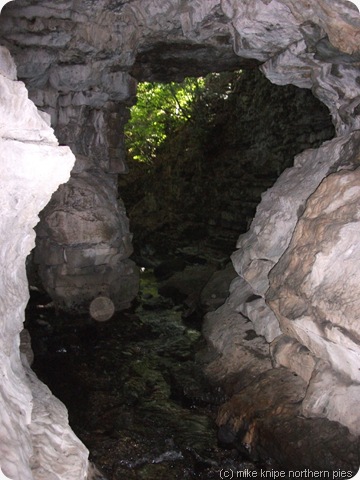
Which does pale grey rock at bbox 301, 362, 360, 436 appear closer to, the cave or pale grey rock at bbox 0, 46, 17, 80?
the cave

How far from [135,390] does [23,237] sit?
387cm

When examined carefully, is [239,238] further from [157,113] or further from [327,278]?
[157,113]

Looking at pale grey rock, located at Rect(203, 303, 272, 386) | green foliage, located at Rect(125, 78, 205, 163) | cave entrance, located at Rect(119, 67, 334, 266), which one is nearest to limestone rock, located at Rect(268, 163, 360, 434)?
pale grey rock, located at Rect(203, 303, 272, 386)

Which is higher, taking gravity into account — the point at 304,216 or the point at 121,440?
the point at 304,216

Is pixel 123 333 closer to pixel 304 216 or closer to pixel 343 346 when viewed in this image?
pixel 304 216

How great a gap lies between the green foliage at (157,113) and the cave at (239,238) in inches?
183

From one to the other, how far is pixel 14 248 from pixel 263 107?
11229 mm

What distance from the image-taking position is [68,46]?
8.99m

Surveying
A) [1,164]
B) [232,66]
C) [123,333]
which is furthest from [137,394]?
[232,66]

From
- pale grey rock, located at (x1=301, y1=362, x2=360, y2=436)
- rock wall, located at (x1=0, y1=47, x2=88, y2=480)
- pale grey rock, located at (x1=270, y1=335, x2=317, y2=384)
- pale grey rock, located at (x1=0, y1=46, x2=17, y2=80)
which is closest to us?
rock wall, located at (x1=0, y1=47, x2=88, y2=480)

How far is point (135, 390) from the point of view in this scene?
7.19 meters

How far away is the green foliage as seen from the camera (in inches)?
644

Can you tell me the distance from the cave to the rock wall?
0.01 metres

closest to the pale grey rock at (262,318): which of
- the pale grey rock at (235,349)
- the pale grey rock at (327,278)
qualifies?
the pale grey rock at (235,349)
